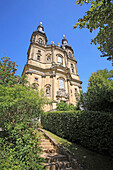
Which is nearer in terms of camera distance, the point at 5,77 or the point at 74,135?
the point at 74,135

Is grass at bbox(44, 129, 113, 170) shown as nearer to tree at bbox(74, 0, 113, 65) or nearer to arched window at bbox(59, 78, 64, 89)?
tree at bbox(74, 0, 113, 65)

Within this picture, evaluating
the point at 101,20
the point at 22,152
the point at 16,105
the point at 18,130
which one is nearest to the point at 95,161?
the point at 22,152

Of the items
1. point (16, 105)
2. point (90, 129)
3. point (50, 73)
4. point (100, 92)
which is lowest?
point (90, 129)

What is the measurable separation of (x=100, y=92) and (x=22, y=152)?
21.9 ft

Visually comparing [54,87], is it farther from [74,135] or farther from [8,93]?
[8,93]

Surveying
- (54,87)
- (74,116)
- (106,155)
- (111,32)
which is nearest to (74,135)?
(74,116)

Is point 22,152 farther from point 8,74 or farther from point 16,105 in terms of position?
point 8,74

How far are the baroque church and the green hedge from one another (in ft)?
36.9

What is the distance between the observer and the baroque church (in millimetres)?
21564

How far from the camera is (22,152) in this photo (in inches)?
144

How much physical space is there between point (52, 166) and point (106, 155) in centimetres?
327

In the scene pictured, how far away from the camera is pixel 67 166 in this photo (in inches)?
171

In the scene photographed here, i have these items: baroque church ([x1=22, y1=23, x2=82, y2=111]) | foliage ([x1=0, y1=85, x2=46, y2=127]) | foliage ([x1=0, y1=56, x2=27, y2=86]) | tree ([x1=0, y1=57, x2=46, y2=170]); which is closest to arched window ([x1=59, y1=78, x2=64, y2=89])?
baroque church ([x1=22, y1=23, x2=82, y2=111])

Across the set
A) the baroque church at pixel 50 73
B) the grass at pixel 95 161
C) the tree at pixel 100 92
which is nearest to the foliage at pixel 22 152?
the grass at pixel 95 161
